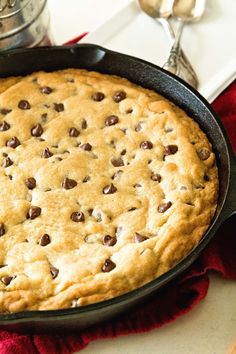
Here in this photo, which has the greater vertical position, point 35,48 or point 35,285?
point 35,48

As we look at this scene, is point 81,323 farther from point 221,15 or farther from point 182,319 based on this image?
point 221,15

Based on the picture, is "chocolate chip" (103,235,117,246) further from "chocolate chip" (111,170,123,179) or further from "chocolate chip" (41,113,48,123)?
"chocolate chip" (41,113,48,123)

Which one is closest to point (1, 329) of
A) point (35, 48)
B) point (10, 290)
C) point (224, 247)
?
point (10, 290)

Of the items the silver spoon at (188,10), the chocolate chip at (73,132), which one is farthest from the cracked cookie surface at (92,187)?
the silver spoon at (188,10)

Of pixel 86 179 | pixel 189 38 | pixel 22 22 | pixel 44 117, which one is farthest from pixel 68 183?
pixel 189 38

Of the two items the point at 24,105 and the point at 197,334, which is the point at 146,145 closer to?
the point at 24,105

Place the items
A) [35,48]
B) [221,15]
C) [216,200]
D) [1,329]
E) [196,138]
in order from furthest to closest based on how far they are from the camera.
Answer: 1. [221,15]
2. [35,48]
3. [196,138]
4. [216,200]
5. [1,329]

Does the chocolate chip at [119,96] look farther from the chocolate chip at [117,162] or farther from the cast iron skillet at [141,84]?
the chocolate chip at [117,162]
